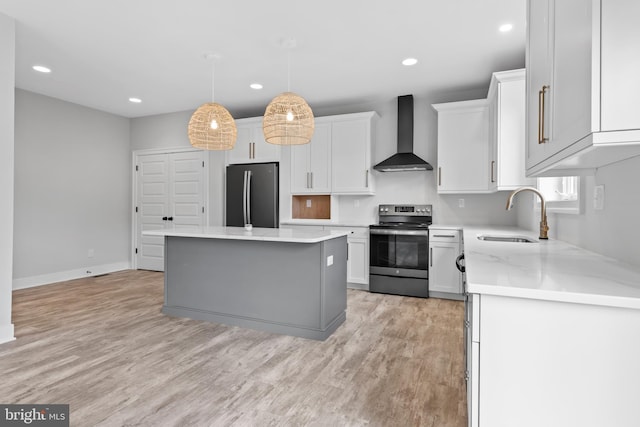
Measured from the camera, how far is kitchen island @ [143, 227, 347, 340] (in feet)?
9.66

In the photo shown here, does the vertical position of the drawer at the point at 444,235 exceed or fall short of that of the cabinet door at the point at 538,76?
it falls short

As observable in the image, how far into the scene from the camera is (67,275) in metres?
5.15

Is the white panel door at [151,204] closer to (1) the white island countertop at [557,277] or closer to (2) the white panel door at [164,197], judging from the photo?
(2) the white panel door at [164,197]

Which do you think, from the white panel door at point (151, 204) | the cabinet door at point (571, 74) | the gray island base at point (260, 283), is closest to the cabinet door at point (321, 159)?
the gray island base at point (260, 283)

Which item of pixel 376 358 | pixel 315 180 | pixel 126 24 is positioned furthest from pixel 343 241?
pixel 126 24

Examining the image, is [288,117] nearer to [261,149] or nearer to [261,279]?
[261,279]

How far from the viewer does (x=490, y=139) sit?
3.98 m

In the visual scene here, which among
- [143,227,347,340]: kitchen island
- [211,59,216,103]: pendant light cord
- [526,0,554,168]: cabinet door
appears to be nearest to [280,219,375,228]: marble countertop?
[143,227,347,340]: kitchen island

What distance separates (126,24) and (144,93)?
2.03 meters

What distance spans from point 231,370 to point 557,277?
81.3 inches

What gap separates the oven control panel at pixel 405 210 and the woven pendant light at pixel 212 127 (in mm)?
2416

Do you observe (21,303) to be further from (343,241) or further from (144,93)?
(343,241)

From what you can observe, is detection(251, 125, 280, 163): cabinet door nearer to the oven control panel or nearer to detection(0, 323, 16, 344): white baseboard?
the oven control panel

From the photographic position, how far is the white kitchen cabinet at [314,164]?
490 cm
